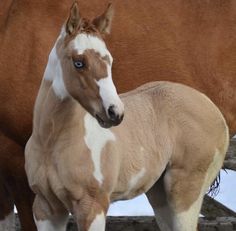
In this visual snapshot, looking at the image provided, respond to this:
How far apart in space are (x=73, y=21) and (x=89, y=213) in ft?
2.65

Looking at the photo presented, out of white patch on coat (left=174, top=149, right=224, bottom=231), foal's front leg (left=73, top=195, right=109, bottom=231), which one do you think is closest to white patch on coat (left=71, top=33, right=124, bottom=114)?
foal's front leg (left=73, top=195, right=109, bottom=231)

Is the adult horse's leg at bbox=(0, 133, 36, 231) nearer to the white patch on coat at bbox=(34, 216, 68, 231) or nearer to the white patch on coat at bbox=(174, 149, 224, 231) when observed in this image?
the white patch on coat at bbox=(34, 216, 68, 231)

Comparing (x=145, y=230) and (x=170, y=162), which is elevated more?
(x=170, y=162)

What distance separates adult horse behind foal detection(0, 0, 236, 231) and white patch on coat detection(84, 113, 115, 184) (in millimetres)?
819

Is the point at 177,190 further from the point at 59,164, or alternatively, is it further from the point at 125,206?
the point at 125,206

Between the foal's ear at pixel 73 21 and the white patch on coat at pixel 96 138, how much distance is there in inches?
16.1

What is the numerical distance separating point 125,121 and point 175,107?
0.97ft

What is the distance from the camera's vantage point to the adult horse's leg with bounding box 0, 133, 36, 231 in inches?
210

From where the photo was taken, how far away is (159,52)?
552 centimetres

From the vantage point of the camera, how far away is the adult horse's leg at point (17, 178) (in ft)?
17.5

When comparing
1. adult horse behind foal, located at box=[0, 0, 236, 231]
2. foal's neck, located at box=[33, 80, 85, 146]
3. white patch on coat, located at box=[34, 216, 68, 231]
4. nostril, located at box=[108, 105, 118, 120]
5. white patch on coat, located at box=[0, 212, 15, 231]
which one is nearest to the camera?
nostril, located at box=[108, 105, 118, 120]

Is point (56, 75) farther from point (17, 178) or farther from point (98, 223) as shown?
point (17, 178)

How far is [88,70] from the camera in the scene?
430 centimetres

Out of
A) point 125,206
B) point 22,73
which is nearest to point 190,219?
point 22,73
